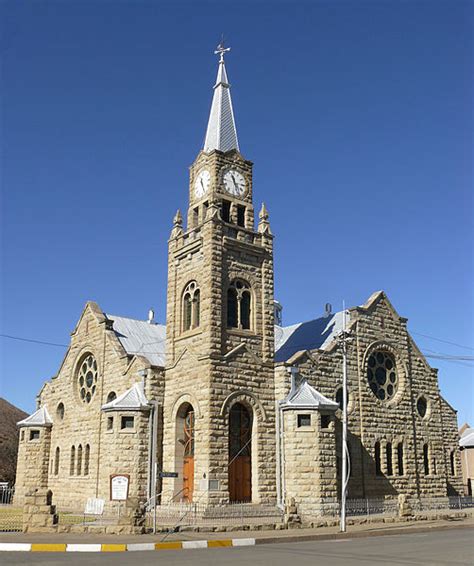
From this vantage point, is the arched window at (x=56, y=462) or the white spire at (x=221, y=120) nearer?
the white spire at (x=221, y=120)

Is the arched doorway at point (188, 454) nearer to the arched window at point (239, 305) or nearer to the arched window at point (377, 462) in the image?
the arched window at point (239, 305)

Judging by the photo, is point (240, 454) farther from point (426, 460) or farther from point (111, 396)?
point (426, 460)

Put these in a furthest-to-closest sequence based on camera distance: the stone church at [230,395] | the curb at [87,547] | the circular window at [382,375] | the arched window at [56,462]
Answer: the arched window at [56,462] → the circular window at [382,375] → the stone church at [230,395] → the curb at [87,547]

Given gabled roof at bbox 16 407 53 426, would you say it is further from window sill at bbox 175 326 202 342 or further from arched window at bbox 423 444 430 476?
arched window at bbox 423 444 430 476

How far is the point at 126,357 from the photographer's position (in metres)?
34.6

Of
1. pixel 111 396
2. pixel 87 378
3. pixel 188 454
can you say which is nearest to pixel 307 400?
Result: pixel 188 454

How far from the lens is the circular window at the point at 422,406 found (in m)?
37.7

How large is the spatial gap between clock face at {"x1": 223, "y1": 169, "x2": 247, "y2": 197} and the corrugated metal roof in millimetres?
1526

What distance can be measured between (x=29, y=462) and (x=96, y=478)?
845 centimetres

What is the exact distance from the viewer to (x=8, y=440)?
58.3 meters


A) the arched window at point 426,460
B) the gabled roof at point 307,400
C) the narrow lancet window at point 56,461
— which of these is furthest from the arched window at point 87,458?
the arched window at point 426,460

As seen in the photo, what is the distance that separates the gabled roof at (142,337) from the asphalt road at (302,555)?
64.8 feet

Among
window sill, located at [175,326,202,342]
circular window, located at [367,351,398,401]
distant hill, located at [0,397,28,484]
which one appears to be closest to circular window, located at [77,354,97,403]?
window sill, located at [175,326,202,342]

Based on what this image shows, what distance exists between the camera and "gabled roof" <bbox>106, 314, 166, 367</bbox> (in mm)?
38031
